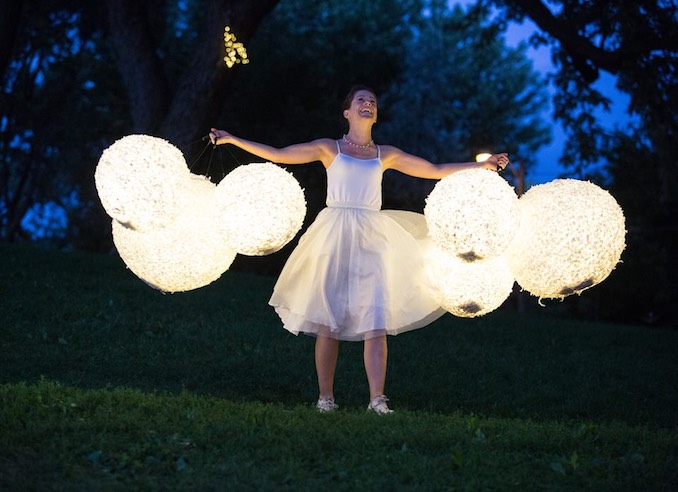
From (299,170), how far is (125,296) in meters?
11.6

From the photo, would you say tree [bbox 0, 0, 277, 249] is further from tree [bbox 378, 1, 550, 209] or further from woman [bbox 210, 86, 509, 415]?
woman [bbox 210, 86, 509, 415]

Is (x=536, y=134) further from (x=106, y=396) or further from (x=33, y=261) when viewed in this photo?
(x=106, y=396)

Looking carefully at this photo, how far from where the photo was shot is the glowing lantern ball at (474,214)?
222 inches

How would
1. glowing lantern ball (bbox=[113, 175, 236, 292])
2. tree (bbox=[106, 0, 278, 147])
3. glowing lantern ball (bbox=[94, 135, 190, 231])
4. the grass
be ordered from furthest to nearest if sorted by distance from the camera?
tree (bbox=[106, 0, 278, 147]) → glowing lantern ball (bbox=[113, 175, 236, 292]) → glowing lantern ball (bbox=[94, 135, 190, 231]) → the grass

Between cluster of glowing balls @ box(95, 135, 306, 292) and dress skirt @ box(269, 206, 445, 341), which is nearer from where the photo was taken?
cluster of glowing balls @ box(95, 135, 306, 292)

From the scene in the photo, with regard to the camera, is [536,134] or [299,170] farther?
[536,134]

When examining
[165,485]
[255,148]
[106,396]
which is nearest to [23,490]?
[165,485]

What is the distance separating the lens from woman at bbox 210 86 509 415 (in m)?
6.41

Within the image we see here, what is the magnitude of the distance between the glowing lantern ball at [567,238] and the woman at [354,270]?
549 millimetres

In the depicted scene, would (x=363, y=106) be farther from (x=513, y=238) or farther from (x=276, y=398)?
(x=276, y=398)

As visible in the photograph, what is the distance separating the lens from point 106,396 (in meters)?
6.39

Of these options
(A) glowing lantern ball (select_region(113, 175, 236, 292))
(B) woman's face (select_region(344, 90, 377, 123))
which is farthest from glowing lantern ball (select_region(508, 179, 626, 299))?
(A) glowing lantern ball (select_region(113, 175, 236, 292))

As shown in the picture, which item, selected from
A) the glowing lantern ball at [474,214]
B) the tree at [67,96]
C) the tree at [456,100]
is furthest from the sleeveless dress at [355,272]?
the tree at [456,100]

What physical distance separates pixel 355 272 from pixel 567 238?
1.41 m
